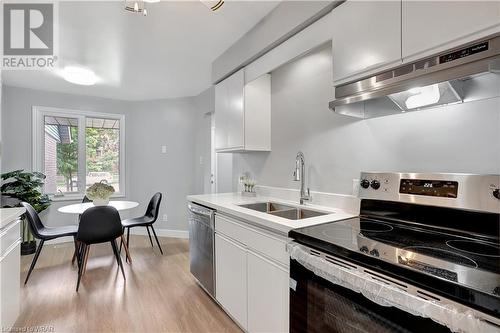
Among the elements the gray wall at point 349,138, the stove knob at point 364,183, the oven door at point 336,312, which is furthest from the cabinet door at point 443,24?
the oven door at point 336,312

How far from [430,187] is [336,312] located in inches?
29.6

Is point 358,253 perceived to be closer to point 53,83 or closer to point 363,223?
point 363,223

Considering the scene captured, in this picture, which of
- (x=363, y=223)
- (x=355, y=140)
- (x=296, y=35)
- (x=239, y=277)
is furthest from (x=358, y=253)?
(x=296, y=35)

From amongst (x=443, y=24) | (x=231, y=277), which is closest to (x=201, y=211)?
(x=231, y=277)

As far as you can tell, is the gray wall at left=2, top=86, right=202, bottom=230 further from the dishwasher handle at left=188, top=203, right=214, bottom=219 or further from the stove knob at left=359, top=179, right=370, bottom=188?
the stove knob at left=359, top=179, right=370, bottom=188

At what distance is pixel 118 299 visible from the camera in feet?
7.52

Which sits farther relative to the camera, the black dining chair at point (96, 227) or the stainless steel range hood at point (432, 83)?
the black dining chair at point (96, 227)

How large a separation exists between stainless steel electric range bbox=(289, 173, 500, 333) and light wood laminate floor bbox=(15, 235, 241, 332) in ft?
3.71

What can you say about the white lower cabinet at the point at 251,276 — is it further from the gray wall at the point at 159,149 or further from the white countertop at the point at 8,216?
the gray wall at the point at 159,149

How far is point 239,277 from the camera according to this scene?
177 cm

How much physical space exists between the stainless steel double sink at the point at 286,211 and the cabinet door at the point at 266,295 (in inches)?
15.7

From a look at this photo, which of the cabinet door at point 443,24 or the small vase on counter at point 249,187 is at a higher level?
the cabinet door at point 443,24

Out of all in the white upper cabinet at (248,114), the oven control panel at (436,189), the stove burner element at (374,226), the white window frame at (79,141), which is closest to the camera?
the oven control panel at (436,189)

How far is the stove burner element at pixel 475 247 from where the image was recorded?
0.93m
